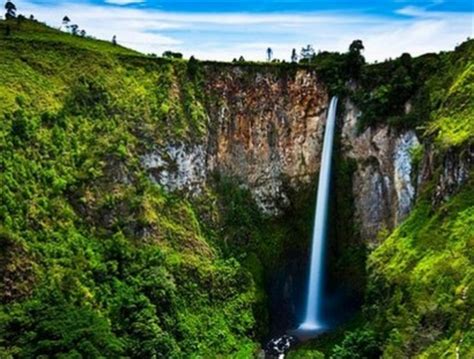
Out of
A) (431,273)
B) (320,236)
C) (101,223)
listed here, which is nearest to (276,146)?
(320,236)

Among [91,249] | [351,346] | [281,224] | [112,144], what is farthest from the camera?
[281,224]

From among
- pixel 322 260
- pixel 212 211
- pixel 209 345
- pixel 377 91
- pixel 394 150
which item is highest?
pixel 377 91

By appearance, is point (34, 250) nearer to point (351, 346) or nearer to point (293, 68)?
point (351, 346)

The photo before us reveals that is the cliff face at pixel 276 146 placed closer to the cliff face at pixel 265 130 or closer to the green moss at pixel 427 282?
the cliff face at pixel 265 130

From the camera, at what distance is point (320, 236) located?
4212 cm

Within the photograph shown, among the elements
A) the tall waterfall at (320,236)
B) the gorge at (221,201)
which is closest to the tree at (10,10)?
the gorge at (221,201)

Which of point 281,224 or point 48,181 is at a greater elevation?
point 48,181

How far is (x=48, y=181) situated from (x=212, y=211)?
31.8ft

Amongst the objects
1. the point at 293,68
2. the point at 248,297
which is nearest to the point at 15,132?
the point at 248,297

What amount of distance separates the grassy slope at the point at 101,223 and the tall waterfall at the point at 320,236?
3759mm

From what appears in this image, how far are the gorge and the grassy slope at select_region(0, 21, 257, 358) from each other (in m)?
0.08

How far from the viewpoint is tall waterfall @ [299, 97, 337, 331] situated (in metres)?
40.3

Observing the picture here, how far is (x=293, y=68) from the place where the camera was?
43.3 metres

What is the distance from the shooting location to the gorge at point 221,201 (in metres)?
29.0
